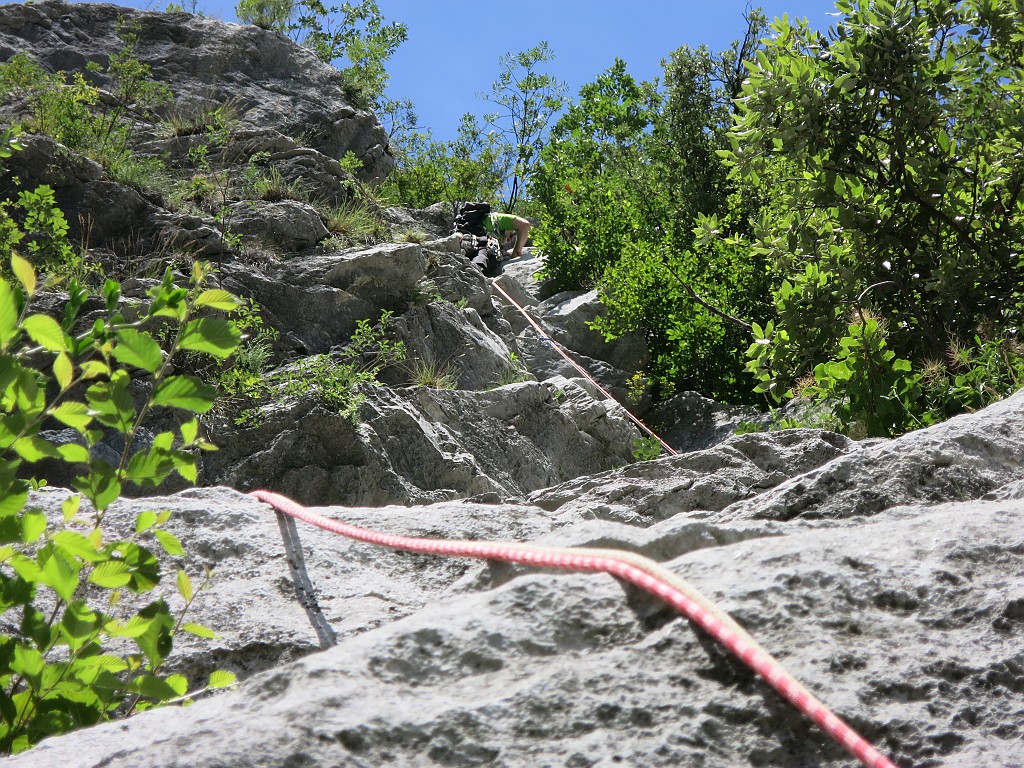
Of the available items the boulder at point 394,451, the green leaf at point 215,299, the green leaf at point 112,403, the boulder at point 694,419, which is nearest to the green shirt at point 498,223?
the boulder at point 694,419

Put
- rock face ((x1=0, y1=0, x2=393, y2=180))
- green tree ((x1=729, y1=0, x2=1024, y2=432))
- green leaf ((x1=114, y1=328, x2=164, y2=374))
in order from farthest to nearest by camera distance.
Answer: rock face ((x1=0, y1=0, x2=393, y2=180))
green tree ((x1=729, y1=0, x2=1024, y2=432))
green leaf ((x1=114, y1=328, x2=164, y2=374))

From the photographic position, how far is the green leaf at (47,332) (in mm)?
1763

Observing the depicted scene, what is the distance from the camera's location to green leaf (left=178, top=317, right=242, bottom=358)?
6.21 ft

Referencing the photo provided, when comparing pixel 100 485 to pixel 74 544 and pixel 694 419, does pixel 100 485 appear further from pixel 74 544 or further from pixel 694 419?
pixel 694 419

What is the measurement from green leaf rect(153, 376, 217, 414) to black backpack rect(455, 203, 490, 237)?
1552 cm

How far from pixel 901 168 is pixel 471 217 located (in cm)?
1210

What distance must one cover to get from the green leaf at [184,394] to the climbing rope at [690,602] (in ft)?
1.89

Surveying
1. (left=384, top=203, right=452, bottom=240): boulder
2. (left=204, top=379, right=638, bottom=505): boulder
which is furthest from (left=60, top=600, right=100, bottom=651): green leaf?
(left=384, top=203, right=452, bottom=240): boulder

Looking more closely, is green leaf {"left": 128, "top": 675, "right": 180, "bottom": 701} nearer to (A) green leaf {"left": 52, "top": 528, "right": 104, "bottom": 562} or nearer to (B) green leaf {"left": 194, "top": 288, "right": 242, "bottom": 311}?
(A) green leaf {"left": 52, "top": 528, "right": 104, "bottom": 562}

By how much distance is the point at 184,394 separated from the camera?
1.90 meters

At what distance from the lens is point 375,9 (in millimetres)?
23406

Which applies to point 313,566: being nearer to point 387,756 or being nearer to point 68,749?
point 68,749

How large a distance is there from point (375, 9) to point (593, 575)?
2410 cm

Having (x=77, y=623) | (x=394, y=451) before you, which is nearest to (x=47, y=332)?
(x=77, y=623)
